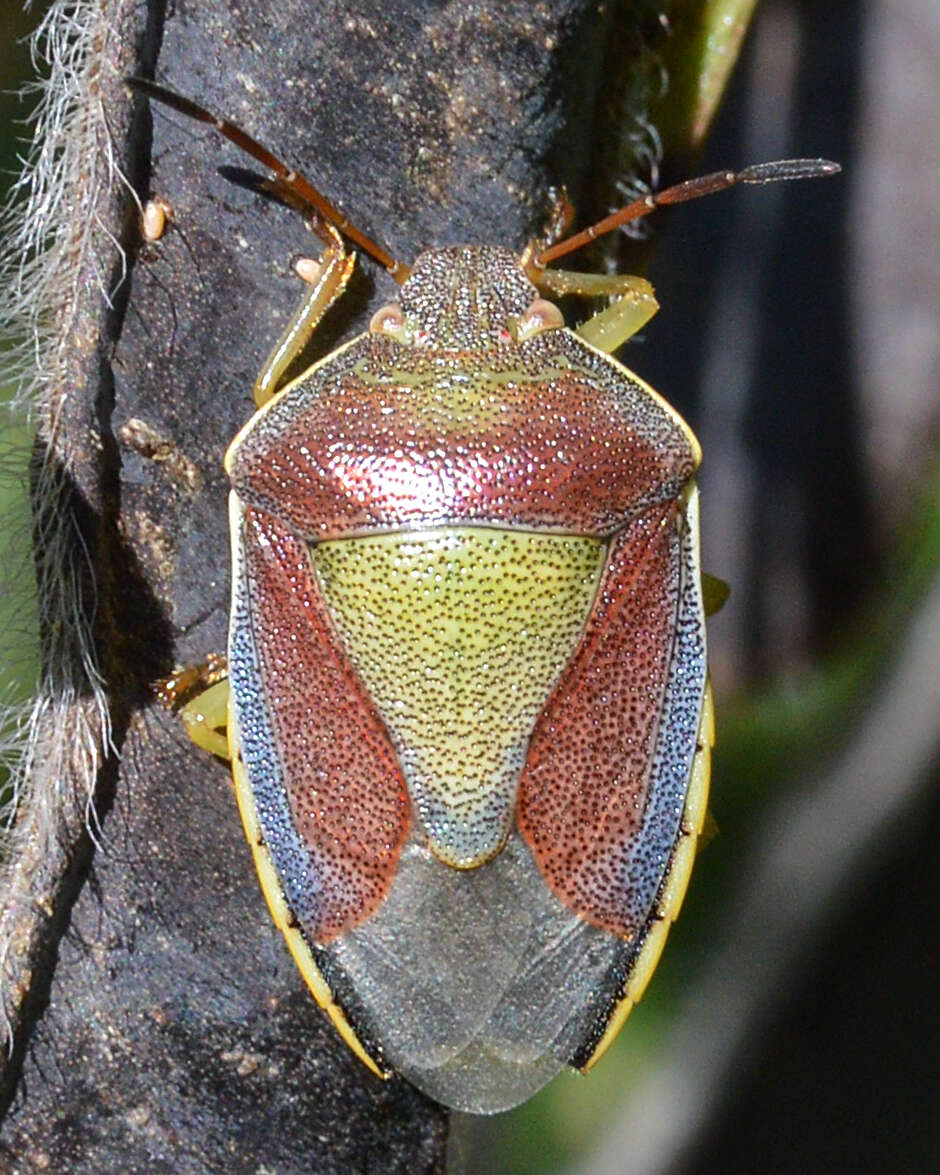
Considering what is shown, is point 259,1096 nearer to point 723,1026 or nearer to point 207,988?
point 207,988

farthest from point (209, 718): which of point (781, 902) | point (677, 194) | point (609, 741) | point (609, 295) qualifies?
point (781, 902)

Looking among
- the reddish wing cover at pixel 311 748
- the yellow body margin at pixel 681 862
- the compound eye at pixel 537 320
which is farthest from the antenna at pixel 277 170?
the yellow body margin at pixel 681 862

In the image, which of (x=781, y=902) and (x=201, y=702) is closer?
(x=201, y=702)

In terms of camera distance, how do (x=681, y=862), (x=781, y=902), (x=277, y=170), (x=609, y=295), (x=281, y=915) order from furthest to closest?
1. (x=781, y=902)
2. (x=609, y=295)
3. (x=681, y=862)
4. (x=281, y=915)
5. (x=277, y=170)

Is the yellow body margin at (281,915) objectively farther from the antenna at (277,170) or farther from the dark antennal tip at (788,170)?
the dark antennal tip at (788,170)

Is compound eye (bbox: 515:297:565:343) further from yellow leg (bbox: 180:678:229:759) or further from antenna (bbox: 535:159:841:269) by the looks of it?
yellow leg (bbox: 180:678:229:759)

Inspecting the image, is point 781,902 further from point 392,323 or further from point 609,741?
point 392,323

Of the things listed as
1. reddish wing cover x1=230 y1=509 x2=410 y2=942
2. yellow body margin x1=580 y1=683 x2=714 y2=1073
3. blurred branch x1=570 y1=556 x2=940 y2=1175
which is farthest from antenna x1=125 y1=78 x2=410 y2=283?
blurred branch x1=570 y1=556 x2=940 y2=1175
